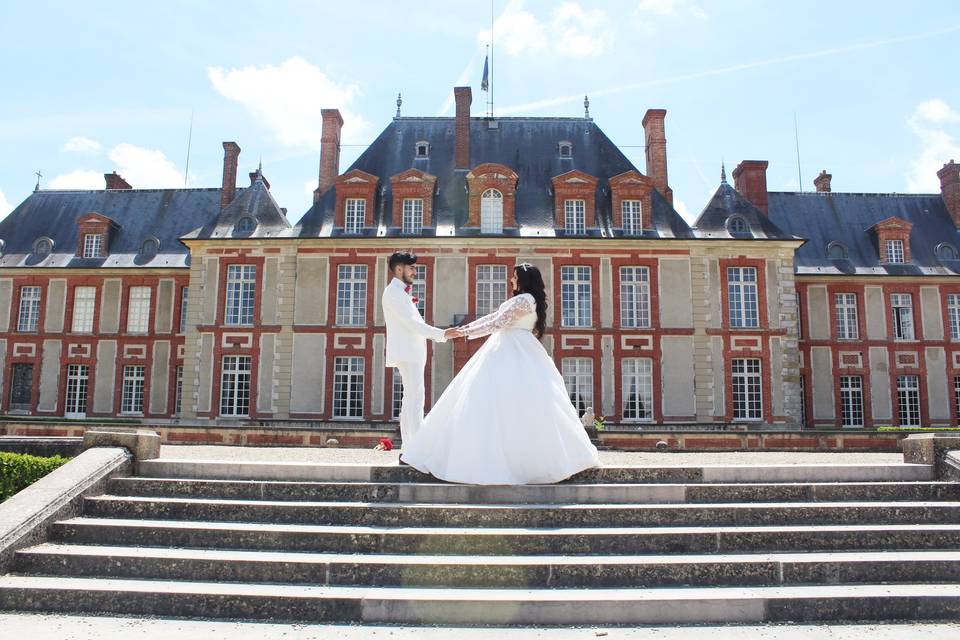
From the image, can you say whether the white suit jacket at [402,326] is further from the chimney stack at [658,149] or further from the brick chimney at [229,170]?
the brick chimney at [229,170]

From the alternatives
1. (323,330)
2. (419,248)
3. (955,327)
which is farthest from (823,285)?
(323,330)

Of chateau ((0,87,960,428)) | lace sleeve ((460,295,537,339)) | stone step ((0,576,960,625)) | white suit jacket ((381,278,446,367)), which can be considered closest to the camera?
stone step ((0,576,960,625))

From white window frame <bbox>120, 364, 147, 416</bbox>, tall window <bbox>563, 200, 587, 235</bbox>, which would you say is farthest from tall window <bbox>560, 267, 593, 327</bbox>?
white window frame <bbox>120, 364, 147, 416</bbox>

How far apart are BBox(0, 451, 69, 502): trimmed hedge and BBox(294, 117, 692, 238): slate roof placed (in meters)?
17.8

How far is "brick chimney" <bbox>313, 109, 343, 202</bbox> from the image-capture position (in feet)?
88.9

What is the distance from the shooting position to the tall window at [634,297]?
80.5 ft

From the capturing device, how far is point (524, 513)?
6.11m

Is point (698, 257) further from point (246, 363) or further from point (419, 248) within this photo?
point (246, 363)

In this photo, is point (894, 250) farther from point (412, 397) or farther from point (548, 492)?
point (548, 492)

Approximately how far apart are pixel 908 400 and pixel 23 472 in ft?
96.0

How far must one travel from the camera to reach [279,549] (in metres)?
5.88

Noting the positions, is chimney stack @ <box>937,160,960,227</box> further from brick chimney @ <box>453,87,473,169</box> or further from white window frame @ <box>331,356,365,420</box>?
white window frame @ <box>331,356,365,420</box>

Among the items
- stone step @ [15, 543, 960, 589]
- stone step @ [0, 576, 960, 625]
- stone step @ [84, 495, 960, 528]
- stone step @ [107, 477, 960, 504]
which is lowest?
stone step @ [0, 576, 960, 625]

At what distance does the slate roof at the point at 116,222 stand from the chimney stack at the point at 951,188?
30904 millimetres
